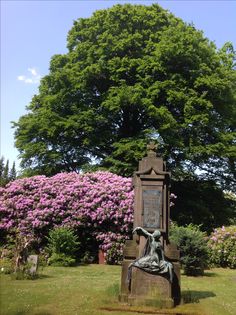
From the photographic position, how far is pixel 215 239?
19.1m

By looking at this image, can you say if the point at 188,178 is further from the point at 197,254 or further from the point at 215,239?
the point at 197,254

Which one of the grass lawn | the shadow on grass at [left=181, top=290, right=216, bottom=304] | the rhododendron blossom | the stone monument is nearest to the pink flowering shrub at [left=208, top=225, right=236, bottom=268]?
the rhododendron blossom

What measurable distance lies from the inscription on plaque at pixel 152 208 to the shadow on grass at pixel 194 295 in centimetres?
190

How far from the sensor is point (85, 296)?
30.5ft

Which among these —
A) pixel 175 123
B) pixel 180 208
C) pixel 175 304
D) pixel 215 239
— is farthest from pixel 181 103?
pixel 175 304

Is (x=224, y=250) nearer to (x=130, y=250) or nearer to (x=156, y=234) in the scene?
(x=130, y=250)

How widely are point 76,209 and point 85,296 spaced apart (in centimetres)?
972

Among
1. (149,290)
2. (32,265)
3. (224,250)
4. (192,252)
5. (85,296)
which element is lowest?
(85,296)

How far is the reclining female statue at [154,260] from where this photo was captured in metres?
8.91

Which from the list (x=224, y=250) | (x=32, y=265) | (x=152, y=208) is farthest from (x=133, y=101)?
(x=152, y=208)

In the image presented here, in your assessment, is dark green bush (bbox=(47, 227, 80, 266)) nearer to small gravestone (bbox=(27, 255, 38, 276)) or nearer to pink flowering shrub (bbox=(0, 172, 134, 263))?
pink flowering shrub (bbox=(0, 172, 134, 263))

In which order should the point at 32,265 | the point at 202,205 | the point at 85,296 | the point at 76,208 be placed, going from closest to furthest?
the point at 85,296, the point at 32,265, the point at 76,208, the point at 202,205

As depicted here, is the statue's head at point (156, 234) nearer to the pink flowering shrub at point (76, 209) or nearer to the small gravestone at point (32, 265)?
the small gravestone at point (32, 265)

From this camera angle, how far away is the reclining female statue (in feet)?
29.2
